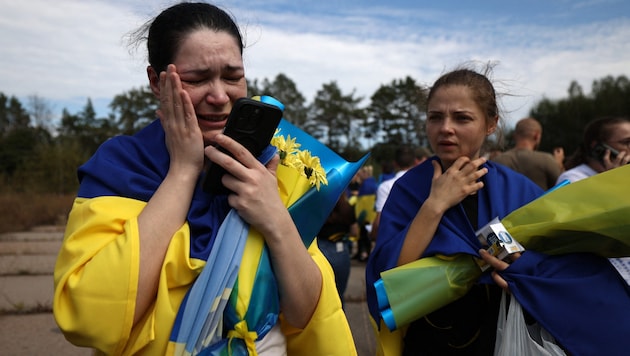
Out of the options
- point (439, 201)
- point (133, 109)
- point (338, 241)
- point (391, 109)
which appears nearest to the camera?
point (439, 201)

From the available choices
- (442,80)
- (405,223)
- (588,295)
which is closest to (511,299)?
(588,295)

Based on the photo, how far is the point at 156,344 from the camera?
121 cm

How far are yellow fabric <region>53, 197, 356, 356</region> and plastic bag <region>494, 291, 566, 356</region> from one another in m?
1.23

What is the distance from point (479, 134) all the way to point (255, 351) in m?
1.49

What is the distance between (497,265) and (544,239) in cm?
21

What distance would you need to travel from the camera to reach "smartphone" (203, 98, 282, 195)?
126cm

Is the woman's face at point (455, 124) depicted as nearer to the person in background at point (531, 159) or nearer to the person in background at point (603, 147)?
the person in background at point (603, 147)

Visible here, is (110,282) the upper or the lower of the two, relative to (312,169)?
lower

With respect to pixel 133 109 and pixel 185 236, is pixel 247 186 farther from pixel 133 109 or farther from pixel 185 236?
pixel 133 109

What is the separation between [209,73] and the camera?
140 centimetres

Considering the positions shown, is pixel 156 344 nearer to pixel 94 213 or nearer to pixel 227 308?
pixel 227 308

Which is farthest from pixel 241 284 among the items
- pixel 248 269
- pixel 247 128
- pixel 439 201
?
pixel 439 201

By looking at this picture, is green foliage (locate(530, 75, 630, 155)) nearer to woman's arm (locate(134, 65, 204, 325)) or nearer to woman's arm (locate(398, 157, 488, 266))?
woman's arm (locate(398, 157, 488, 266))

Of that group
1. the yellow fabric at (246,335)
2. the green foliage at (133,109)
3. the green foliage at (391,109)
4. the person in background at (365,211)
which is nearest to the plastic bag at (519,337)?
the yellow fabric at (246,335)
